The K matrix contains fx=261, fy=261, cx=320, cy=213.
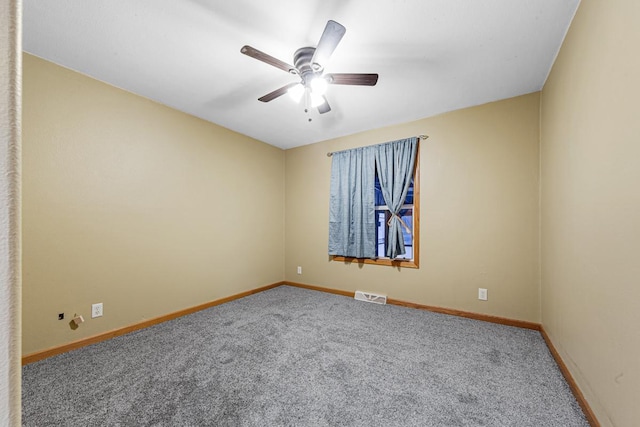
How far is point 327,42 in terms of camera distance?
5.09ft

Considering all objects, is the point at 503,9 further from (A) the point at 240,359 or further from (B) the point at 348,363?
(A) the point at 240,359

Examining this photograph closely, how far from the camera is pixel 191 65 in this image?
83.9 inches

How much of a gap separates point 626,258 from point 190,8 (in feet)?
8.56

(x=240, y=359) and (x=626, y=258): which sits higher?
(x=626, y=258)

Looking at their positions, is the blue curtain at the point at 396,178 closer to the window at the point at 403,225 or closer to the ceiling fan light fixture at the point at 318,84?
the window at the point at 403,225

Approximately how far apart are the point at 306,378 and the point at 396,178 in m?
2.40

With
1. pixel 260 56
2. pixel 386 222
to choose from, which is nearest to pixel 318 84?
pixel 260 56

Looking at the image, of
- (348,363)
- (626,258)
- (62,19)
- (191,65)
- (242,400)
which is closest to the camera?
(626,258)

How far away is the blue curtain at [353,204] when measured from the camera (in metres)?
3.51

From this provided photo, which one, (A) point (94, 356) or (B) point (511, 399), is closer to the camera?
(B) point (511, 399)

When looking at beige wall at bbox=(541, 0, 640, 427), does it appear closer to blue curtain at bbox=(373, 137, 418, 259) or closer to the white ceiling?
the white ceiling

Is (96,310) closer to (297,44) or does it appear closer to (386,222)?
(297,44)

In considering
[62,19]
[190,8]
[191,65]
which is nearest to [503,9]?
[190,8]

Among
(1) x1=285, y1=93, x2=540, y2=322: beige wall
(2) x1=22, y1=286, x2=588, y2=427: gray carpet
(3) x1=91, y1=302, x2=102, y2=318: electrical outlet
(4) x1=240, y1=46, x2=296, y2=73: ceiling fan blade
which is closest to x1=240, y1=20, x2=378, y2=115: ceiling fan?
(4) x1=240, y1=46, x2=296, y2=73: ceiling fan blade
